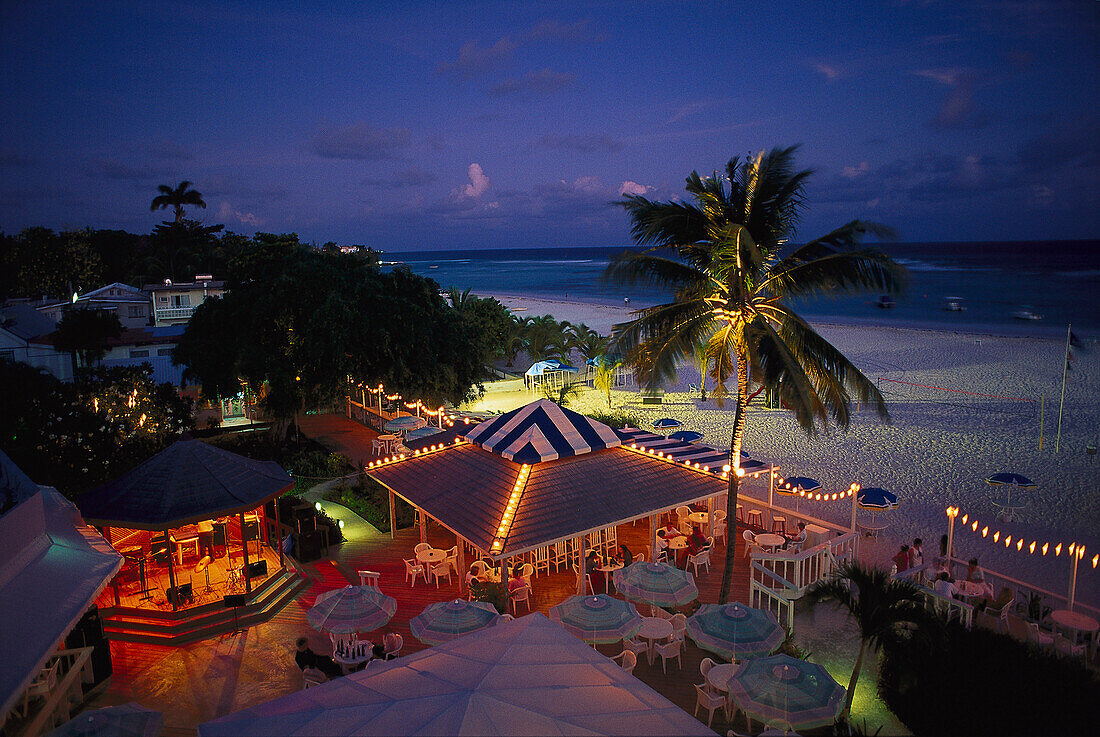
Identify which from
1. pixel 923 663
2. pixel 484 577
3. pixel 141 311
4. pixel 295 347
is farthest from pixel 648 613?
pixel 141 311

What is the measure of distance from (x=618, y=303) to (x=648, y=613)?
80.9 meters

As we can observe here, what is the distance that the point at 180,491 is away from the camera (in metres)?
11.3

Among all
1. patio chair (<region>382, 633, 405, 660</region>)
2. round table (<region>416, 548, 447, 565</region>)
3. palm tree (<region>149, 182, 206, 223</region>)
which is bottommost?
patio chair (<region>382, 633, 405, 660</region>)

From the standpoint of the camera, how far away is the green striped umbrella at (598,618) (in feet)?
28.6

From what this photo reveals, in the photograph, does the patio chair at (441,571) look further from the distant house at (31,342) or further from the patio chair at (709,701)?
the distant house at (31,342)

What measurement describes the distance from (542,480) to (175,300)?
3834cm

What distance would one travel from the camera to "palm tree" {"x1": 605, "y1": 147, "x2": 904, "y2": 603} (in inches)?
380

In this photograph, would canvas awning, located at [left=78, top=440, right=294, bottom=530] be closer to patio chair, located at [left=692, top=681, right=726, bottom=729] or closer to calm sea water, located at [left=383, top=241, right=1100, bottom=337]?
patio chair, located at [left=692, top=681, right=726, bottom=729]

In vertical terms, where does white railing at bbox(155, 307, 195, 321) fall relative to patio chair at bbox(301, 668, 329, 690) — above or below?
above

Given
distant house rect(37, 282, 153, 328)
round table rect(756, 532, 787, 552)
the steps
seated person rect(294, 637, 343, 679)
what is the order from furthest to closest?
distant house rect(37, 282, 153, 328), round table rect(756, 532, 787, 552), the steps, seated person rect(294, 637, 343, 679)

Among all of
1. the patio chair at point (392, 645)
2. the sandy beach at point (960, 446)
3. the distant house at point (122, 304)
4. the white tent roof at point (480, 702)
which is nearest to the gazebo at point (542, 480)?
the patio chair at point (392, 645)

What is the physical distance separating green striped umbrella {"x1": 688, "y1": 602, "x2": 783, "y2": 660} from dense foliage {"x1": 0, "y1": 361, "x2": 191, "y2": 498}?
1379 cm

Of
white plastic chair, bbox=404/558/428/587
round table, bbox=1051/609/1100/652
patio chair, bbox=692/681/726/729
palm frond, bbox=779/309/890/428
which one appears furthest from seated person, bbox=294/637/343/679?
round table, bbox=1051/609/1100/652

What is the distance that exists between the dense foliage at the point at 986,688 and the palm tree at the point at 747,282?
2.86 m
